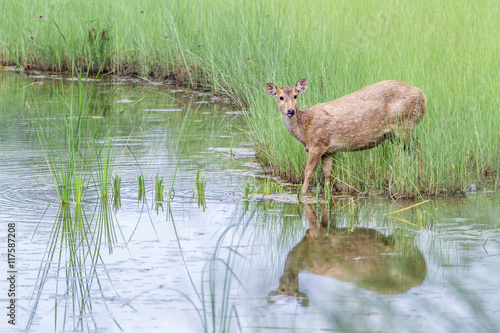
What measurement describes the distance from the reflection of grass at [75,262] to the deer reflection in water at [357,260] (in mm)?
1273

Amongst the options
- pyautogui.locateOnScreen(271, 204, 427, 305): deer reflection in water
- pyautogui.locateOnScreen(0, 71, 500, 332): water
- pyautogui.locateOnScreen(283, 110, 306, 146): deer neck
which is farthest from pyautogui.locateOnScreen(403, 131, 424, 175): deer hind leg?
pyautogui.locateOnScreen(271, 204, 427, 305): deer reflection in water

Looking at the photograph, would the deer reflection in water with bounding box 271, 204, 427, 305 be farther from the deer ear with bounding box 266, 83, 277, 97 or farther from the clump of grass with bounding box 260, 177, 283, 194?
the deer ear with bounding box 266, 83, 277, 97

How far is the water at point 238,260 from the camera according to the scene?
4.98 m

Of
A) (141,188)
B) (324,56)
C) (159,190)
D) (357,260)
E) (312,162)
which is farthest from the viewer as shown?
(324,56)

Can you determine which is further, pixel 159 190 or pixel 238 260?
pixel 159 190

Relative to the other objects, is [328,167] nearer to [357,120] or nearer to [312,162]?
[312,162]

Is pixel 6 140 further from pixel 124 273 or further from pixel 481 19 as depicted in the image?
pixel 481 19

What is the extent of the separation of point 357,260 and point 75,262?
210cm

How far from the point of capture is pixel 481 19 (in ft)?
48.0

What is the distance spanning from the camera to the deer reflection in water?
562 centimetres

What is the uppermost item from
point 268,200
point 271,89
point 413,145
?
point 271,89

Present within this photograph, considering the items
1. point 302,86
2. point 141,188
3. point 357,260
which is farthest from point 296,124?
point 357,260

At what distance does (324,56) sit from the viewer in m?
11.3

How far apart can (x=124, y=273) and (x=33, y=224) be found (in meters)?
1.83
